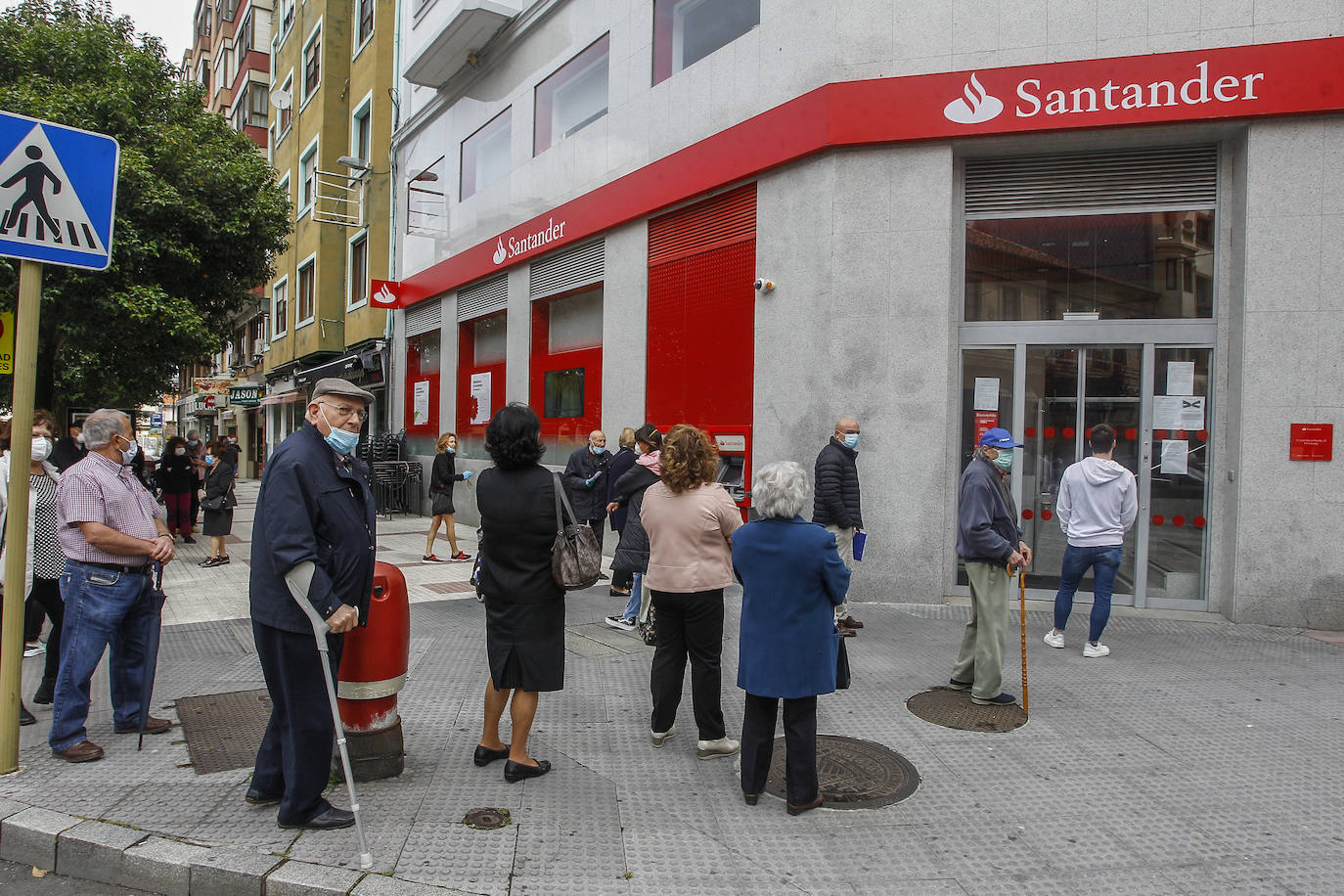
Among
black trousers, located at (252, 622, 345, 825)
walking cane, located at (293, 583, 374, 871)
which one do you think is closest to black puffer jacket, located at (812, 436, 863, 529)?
black trousers, located at (252, 622, 345, 825)

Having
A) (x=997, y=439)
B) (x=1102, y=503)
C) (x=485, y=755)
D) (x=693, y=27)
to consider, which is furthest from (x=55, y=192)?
(x=693, y=27)

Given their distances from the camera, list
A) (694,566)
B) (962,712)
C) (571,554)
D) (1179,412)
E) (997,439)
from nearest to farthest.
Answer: (571,554), (694,566), (962,712), (997,439), (1179,412)

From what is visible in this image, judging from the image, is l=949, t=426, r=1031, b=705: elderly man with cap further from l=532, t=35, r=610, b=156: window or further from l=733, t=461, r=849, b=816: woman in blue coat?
l=532, t=35, r=610, b=156: window

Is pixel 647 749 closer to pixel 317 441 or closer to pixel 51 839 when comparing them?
pixel 317 441

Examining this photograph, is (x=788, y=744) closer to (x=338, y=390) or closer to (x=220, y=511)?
(x=338, y=390)

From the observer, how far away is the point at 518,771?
3896mm

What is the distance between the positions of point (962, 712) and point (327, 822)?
11.6 ft

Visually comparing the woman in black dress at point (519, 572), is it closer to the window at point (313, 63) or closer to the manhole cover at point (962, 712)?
the manhole cover at point (962, 712)

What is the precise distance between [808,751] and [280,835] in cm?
223

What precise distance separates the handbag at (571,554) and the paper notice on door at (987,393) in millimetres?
5538

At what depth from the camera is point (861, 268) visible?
805 centimetres

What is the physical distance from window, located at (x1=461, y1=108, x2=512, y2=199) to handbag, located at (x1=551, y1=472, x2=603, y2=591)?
11869 mm

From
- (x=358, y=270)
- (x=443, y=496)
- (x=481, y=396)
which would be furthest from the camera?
(x=358, y=270)

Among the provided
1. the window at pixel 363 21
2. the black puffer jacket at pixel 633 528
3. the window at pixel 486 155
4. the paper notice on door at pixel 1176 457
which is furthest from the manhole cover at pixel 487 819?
the window at pixel 363 21
